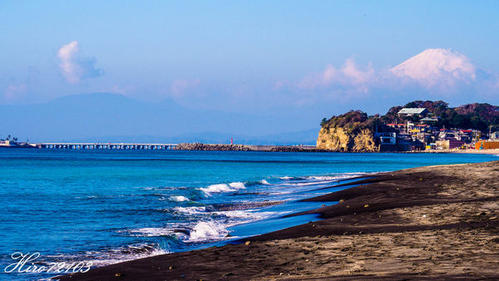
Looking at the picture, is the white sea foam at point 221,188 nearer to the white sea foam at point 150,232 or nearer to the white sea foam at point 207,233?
the white sea foam at point 150,232

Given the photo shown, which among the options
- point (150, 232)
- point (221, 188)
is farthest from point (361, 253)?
point (221, 188)

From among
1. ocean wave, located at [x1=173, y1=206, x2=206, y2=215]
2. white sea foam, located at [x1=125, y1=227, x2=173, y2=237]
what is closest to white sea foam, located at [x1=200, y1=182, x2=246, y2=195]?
ocean wave, located at [x1=173, y1=206, x2=206, y2=215]

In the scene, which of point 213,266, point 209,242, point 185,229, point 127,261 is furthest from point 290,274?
point 185,229

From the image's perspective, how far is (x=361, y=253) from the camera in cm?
1122

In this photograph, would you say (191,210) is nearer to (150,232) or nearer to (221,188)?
(150,232)

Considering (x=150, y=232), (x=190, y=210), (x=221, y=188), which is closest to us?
(x=150, y=232)

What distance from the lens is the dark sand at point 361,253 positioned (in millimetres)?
9391

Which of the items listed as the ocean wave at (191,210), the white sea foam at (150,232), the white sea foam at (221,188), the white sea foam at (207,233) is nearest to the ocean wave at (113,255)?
the white sea foam at (207,233)

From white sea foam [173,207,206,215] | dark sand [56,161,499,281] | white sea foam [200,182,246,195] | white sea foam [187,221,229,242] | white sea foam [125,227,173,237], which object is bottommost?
white sea foam [200,182,246,195]

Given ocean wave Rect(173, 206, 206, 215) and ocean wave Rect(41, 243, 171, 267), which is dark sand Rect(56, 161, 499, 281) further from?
ocean wave Rect(173, 206, 206, 215)

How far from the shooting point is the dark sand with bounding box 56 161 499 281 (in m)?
9.39

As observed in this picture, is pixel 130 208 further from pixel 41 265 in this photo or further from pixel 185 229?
pixel 41 265

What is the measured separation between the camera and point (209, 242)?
16156 millimetres

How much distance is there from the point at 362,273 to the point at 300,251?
2983 mm
